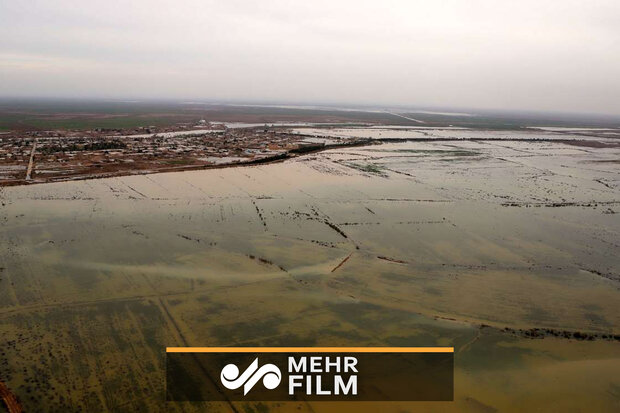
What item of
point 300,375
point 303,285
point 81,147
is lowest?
point 300,375

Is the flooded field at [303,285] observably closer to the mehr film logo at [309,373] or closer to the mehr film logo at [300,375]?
the mehr film logo at [309,373]

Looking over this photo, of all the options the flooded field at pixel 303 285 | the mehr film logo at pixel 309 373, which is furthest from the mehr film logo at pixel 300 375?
the flooded field at pixel 303 285

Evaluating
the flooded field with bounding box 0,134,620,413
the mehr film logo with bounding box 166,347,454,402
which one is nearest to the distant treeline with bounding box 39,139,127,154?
the flooded field with bounding box 0,134,620,413

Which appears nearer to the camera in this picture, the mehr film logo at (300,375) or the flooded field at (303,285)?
the mehr film logo at (300,375)

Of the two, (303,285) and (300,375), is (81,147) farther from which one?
(300,375)

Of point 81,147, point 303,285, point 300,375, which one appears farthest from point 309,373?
point 81,147

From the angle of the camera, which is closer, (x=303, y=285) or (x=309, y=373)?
(x=309, y=373)

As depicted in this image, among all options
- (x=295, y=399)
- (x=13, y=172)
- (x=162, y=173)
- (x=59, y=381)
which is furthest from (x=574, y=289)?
(x=13, y=172)
